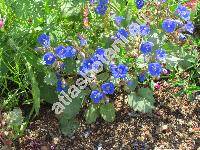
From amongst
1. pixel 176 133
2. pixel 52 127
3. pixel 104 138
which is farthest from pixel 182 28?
pixel 52 127

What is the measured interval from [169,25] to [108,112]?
28.2 inches

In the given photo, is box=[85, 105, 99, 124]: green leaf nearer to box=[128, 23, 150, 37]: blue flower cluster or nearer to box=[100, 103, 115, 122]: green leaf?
box=[100, 103, 115, 122]: green leaf

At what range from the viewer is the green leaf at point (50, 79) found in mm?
3107

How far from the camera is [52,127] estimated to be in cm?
336

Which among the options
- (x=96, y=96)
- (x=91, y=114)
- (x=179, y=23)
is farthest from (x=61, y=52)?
(x=179, y=23)

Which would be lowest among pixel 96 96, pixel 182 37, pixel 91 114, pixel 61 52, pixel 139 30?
pixel 91 114

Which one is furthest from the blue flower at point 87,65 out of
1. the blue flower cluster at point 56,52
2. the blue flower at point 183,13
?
the blue flower at point 183,13

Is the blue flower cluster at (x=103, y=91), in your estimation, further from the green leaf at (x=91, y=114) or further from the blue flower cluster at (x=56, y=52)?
the blue flower cluster at (x=56, y=52)

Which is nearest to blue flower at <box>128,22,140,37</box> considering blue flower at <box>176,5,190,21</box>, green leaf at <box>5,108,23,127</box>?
blue flower at <box>176,5,190,21</box>

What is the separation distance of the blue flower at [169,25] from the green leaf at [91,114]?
716 mm

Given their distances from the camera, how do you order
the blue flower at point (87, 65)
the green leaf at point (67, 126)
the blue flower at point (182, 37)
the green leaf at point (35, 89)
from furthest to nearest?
the blue flower at point (182, 37) → the green leaf at point (67, 126) → the green leaf at point (35, 89) → the blue flower at point (87, 65)

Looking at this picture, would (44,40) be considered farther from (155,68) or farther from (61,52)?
(155,68)

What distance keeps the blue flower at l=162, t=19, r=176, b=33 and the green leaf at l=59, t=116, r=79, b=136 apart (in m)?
0.92

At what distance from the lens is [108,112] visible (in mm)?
3219
